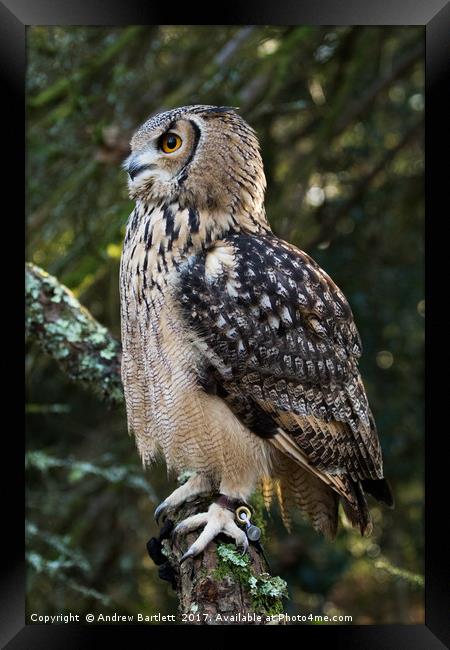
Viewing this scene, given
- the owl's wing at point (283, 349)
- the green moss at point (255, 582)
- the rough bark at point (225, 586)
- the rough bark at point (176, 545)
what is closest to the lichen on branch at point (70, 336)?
the rough bark at point (176, 545)

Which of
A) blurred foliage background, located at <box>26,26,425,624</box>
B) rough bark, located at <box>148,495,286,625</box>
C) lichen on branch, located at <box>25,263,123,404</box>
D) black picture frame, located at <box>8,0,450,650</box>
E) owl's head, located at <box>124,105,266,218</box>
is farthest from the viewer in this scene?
blurred foliage background, located at <box>26,26,425,624</box>

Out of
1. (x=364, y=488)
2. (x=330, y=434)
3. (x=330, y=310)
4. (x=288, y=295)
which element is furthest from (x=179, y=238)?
(x=364, y=488)

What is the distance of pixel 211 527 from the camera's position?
219 cm

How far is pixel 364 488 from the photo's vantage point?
8.41ft

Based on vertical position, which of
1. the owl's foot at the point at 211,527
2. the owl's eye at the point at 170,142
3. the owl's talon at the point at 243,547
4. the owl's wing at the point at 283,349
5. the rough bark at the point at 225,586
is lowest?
the rough bark at the point at 225,586

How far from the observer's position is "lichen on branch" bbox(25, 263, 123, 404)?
262cm

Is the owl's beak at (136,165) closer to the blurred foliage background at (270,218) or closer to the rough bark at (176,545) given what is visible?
the rough bark at (176,545)

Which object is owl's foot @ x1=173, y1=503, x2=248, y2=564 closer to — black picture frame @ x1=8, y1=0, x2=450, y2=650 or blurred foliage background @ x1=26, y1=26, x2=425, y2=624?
black picture frame @ x1=8, y1=0, x2=450, y2=650

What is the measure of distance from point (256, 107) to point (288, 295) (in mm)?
1643

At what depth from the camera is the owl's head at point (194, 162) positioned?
2297 millimetres

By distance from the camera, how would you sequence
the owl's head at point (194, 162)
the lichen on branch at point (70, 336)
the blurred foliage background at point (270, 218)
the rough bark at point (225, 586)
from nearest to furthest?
the rough bark at point (225, 586) → the owl's head at point (194, 162) → the lichen on branch at point (70, 336) → the blurred foliage background at point (270, 218)

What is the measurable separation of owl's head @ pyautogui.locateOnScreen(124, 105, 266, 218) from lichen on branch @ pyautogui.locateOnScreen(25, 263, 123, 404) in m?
0.51

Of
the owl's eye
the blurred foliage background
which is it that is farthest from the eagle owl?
the blurred foliage background
